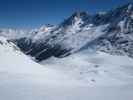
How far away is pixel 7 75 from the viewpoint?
38031 millimetres

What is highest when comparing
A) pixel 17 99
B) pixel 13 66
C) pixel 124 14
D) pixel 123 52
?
pixel 124 14

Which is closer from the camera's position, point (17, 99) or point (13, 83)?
point (17, 99)

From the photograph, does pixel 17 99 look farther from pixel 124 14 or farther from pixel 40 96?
pixel 124 14

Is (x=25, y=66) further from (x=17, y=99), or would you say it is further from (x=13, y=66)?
(x=17, y=99)

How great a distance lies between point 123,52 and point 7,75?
81.7 m

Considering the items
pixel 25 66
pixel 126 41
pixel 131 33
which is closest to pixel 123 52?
pixel 126 41

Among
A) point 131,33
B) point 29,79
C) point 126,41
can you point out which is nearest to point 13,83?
point 29,79

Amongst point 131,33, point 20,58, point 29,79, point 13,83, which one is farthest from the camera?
point 131,33

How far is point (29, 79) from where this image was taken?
3766 cm

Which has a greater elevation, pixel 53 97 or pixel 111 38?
pixel 111 38

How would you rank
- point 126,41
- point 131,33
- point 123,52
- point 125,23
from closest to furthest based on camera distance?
point 123,52
point 126,41
point 131,33
point 125,23

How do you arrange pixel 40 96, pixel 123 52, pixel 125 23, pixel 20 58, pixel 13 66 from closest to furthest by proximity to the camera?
pixel 40 96
pixel 13 66
pixel 20 58
pixel 123 52
pixel 125 23

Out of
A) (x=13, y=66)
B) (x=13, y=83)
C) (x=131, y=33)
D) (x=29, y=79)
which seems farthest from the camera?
(x=131, y=33)

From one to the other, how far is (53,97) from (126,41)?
112 metres
